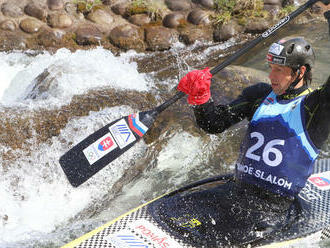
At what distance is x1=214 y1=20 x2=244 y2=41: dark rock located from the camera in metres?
6.96

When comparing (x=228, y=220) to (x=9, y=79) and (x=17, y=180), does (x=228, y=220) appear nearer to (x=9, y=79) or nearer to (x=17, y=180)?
(x=17, y=180)

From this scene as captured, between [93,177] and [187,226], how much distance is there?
169 centimetres

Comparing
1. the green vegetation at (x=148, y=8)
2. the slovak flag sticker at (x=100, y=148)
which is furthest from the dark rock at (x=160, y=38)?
the slovak flag sticker at (x=100, y=148)

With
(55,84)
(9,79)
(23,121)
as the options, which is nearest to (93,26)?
(9,79)

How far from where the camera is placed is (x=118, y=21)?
7262 mm

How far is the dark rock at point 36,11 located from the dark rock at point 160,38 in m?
1.94

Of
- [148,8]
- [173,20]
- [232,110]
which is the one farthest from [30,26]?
[232,110]

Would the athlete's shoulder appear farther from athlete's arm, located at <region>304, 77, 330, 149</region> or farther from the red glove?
athlete's arm, located at <region>304, 77, 330, 149</region>

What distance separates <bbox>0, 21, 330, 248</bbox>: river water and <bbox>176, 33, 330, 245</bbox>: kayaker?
1.34ft

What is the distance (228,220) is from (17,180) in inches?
87.2

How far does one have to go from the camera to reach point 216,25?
279 inches

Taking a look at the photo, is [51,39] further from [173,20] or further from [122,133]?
[122,133]

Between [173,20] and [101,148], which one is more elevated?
[101,148]

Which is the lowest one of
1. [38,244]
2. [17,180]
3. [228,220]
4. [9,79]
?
[9,79]
